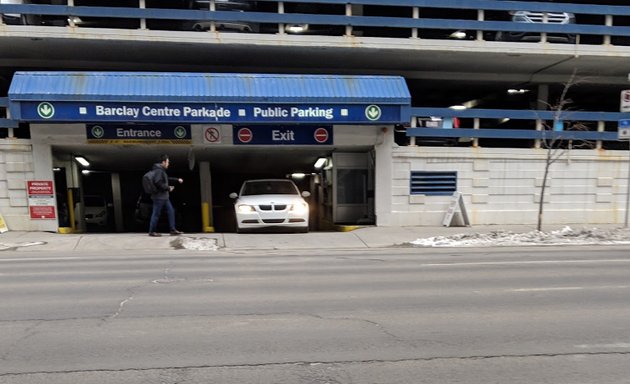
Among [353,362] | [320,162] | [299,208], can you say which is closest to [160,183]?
[299,208]

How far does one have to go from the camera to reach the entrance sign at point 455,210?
43.6 feet

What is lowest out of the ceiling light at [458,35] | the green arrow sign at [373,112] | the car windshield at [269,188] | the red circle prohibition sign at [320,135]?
the car windshield at [269,188]

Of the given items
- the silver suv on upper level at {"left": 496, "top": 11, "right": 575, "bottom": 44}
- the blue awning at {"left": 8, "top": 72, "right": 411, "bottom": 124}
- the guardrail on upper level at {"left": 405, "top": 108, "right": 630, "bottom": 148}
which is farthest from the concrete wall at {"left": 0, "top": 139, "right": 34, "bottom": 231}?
the silver suv on upper level at {"left": 496, "top": 11, "right": 575, "bottom": 44}

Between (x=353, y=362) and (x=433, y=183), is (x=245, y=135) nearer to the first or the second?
(x=433, y=183)

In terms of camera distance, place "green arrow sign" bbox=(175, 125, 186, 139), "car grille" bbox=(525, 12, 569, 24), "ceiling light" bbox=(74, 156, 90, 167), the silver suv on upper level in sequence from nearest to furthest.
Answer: "green arrow sign" bbox=(175, 125, 186, 139), the silver suv on upper level, "car grille" bbox=(525, 12, 569, 24), "ceiling light" bbox=(74, 156, 90, 167)

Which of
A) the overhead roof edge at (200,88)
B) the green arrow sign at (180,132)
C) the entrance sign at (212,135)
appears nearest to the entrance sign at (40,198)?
the overhead roof edge at (200,88)

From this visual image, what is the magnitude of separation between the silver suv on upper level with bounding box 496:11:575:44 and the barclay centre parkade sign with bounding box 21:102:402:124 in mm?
4582

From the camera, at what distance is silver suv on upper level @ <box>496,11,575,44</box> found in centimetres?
1391

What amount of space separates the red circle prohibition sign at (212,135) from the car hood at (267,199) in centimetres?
199

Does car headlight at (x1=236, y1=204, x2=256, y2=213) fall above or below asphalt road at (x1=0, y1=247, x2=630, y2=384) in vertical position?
above

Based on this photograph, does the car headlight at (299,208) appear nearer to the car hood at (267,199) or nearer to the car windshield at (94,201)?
the car hood at (267,199)

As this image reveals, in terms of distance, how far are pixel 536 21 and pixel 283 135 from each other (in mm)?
8515

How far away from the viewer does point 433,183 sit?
534 inches

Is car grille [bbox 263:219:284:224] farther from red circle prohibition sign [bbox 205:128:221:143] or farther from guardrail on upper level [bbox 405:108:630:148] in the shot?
guardrail on upper level [bbox 405:108:630:148]
